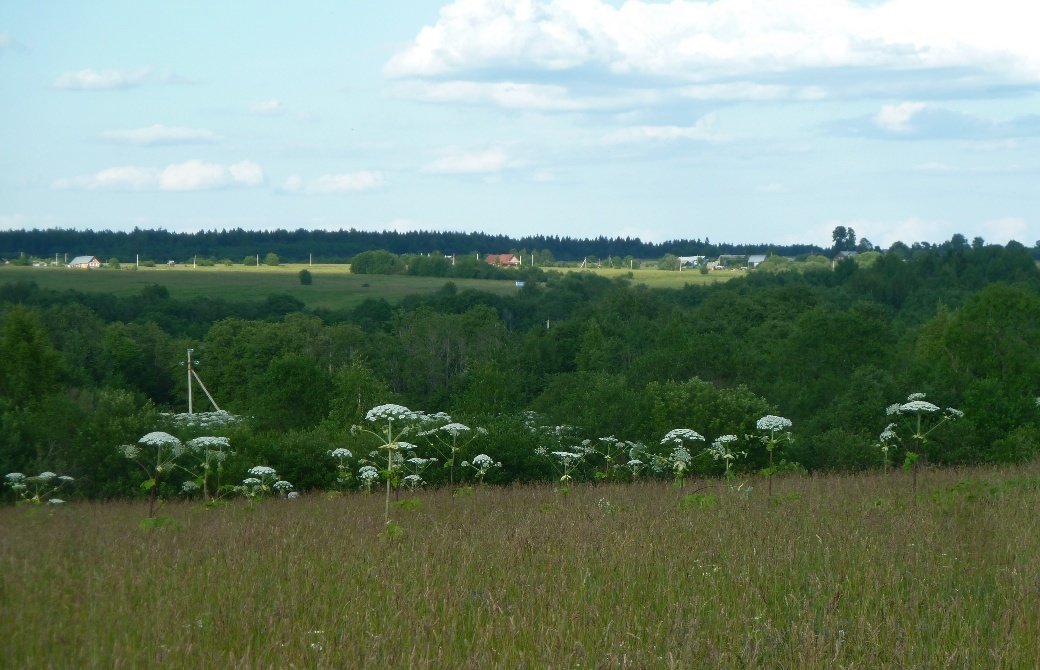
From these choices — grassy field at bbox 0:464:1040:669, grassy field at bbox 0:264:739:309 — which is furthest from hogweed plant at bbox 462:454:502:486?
grassy field at bbox 0:264:739:309

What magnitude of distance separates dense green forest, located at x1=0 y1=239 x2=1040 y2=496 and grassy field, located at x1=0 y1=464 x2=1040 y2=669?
1654cm

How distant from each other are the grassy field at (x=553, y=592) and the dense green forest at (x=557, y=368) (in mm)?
16537

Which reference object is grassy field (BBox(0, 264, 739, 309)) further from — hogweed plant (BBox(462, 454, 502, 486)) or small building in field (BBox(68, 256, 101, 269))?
hogweed plant (BBox(462, 454, 502, 486))

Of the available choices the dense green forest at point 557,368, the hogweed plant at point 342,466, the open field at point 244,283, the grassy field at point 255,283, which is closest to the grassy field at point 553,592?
the hogweed plant at point 342,466

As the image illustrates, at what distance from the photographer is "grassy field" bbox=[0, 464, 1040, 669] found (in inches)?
223

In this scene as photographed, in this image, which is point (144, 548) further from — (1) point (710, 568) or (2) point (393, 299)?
(2) point (393, 299)

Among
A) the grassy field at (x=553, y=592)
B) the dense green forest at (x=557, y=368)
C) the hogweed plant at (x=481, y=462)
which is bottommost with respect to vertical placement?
the dense green forest at (x=557, y=368)

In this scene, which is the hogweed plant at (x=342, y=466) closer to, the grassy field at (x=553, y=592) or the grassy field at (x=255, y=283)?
the grassy field at (x=553, y=592)

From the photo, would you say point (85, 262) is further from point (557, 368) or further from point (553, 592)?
point (553, 592)

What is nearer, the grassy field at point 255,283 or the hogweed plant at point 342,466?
the hogweed plant at point 342,466

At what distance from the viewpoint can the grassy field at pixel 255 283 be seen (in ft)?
468

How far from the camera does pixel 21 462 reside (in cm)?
3038

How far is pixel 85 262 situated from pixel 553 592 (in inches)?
7680

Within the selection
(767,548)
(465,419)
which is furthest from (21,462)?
(767,548)
